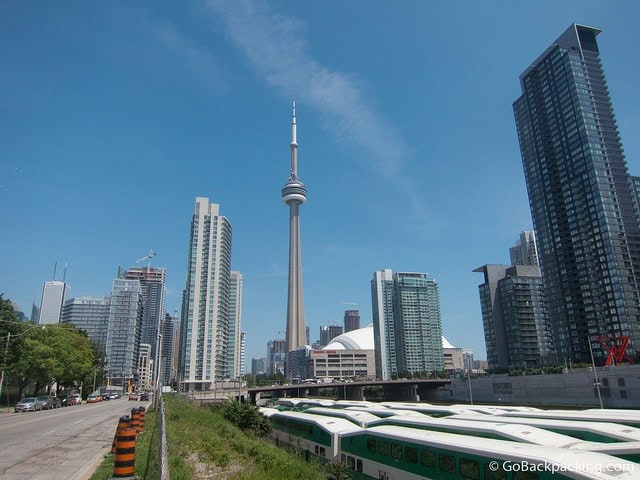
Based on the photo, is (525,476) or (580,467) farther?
(525,476)

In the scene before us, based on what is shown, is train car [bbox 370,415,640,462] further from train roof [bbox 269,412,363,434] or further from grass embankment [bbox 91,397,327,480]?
grass embankment [bbox 91,397,327,480]

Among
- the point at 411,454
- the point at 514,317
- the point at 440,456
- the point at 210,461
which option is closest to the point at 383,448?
the point at 411,454

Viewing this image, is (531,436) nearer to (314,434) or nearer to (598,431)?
(598,431)

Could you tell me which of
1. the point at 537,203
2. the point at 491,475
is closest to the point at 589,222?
the point at 537,203

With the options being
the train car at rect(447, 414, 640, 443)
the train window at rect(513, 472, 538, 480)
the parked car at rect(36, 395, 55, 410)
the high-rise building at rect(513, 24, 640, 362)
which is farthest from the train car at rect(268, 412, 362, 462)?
the high-rise building at rect(513, 24, 640, 362)

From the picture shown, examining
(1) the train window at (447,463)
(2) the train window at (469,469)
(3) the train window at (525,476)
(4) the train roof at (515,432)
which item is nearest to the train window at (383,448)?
(4) the train roof at (515,432)

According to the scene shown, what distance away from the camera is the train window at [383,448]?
23817mm

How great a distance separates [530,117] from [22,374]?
17578 cm

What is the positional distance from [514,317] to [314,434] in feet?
549

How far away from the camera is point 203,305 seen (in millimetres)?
189625

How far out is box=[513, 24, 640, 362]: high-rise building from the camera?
446ft

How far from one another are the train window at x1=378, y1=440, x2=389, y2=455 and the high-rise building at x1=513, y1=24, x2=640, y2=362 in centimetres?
13519

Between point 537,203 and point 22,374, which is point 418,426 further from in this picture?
point 537,203

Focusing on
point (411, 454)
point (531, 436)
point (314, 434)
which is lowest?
point (314, 434)
